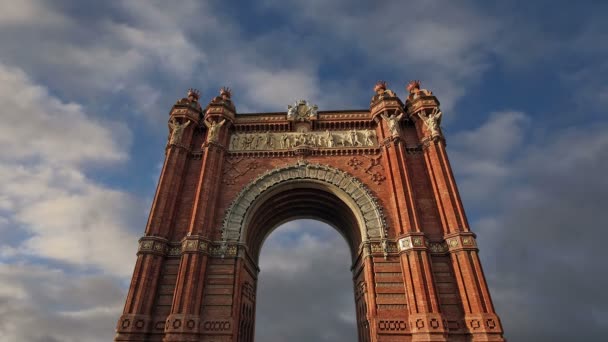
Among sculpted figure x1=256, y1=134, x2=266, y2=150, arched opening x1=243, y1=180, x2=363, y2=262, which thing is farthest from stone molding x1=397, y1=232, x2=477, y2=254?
sculpted figure x1=256, y1=134, x2=266, y2=150

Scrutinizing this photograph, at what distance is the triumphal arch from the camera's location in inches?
680

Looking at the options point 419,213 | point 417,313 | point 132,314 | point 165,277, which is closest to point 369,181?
point 419,213

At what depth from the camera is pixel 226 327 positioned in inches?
694

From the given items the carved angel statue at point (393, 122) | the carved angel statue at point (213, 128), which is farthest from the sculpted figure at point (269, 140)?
the carved angel statue at point (393, 122)

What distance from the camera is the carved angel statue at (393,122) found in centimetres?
2266

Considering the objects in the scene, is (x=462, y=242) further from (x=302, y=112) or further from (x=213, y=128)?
(x=213, y=128)

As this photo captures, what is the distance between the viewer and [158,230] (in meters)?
19.8

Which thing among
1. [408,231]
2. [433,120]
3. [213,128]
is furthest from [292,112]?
[408,231]

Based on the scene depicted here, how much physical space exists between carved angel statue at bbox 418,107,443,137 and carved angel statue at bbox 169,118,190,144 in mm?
17239

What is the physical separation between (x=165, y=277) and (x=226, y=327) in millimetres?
4717

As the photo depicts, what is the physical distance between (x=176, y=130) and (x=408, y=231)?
17.2 m

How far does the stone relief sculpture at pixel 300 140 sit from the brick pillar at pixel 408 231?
1405 mm

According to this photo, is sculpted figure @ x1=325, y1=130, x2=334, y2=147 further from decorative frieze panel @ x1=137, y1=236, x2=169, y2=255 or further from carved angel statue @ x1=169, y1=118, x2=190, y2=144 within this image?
decorative frieze panel @ x1=137, y1=236, x2=169, y2=255

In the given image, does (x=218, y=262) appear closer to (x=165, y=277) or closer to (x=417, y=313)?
(x=165, y=277)
